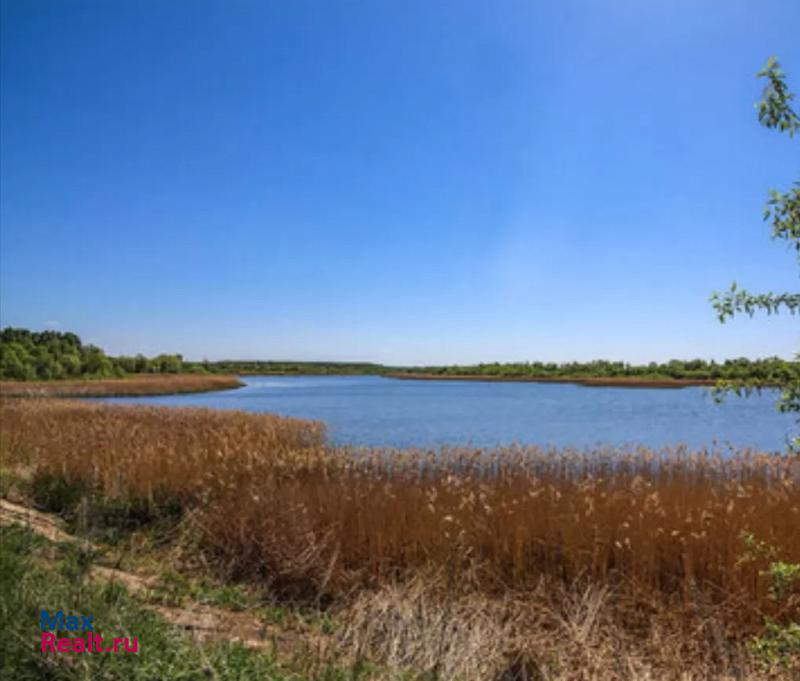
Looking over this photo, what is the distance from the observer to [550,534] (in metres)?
6.97

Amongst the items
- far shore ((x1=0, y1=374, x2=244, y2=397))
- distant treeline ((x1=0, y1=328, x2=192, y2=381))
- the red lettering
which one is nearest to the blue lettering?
the red lettering

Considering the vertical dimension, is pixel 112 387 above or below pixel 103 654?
below

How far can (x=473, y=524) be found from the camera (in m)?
7.57

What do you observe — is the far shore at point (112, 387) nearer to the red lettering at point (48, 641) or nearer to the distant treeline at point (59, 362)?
the distant treeline at point (59, 362)

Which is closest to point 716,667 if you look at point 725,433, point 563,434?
point 563,434

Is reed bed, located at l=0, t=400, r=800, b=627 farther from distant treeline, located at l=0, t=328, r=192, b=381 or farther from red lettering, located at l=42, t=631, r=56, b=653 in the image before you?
distant treeline, located at l=0, t=328, r=192, b=381

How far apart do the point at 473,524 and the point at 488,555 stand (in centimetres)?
51

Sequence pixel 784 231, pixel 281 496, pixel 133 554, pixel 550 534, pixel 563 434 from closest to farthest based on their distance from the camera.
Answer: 1. pixel 784 231
2. pixel 550 534
3. pixel 133 554
4. pixel 281 496
5. pixel 563 434

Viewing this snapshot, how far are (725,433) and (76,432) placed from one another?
22108mm

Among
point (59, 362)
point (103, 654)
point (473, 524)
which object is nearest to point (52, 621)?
point (103, 654)

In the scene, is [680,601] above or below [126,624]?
below

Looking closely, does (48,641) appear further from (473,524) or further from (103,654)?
(473,524)

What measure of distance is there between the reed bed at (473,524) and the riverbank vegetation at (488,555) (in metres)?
0.03

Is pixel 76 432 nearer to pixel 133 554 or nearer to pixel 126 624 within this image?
pixel 133 554
